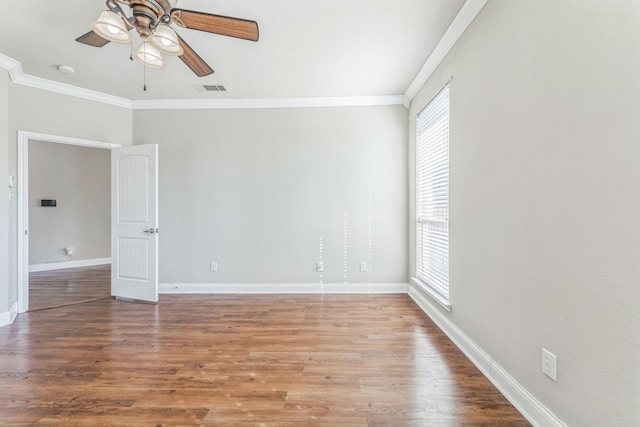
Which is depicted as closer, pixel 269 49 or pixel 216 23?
pixel 216 23

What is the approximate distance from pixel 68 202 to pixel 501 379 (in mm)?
7786

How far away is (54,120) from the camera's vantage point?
11.5 feet

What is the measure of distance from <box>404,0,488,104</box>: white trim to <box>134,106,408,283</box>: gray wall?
741mm

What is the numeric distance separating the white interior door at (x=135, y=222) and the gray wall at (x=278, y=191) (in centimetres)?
35

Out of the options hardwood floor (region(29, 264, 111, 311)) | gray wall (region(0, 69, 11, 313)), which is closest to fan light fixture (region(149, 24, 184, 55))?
gray wall (region(0, 69, 11, 313))

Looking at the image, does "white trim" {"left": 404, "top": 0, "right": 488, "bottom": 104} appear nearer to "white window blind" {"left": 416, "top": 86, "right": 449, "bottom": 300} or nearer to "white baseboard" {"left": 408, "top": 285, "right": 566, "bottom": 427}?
"white window blind" {"left": 416, "top": 86, "right": 449, "bottom": 300}

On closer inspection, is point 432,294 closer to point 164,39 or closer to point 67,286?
point 164,39

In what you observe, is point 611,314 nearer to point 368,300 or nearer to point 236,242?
point 368,300

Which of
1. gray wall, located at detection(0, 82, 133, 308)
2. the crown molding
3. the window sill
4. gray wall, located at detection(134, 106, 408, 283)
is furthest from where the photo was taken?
gray wall, located at detection(134, 106, 408, 283)

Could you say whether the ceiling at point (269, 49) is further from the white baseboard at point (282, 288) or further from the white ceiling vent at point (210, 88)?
the white baseboard at point (282, 288)

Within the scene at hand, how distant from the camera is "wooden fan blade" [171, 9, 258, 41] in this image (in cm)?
177

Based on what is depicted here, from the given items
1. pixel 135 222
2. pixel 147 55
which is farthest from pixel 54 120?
pixel 147 55

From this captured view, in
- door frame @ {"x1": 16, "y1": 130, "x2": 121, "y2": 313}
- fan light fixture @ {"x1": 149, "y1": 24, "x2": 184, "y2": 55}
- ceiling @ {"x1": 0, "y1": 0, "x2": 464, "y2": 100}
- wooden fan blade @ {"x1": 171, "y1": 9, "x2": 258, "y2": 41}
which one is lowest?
door frame @ {"x1": 16, "y1": 130, "x2": 121, "y2": 313}

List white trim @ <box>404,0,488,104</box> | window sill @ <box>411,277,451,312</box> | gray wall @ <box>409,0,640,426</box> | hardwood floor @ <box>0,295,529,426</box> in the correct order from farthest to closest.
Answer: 1. window sill @ <box>411,277,451,312</box>
2. white trim @ <box>404,0,488,104</box>
3. hardwood floor @ <box>0,295,529,426</box>
4. gray wall @ <box>409,0,640,426</box>
